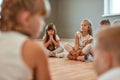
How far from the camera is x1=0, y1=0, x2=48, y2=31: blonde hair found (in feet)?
2.36

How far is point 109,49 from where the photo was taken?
63 centimetres

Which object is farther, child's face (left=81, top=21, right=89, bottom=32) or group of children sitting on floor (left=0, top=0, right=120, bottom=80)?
child's face (left=81, top=21, right=89, bottom=32)

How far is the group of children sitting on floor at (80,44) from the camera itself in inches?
144

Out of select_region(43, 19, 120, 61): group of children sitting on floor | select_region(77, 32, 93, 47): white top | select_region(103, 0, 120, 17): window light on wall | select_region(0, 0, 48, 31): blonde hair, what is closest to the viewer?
select_region(0, 0, 48, 31): blonde hair

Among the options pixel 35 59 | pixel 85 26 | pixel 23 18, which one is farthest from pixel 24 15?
pixel 85 26

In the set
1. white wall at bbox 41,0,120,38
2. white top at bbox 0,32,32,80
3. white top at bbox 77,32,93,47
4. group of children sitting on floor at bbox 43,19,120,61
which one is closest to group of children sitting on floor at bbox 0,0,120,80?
white top at bbox 0,32,32,80

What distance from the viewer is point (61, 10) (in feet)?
23.4

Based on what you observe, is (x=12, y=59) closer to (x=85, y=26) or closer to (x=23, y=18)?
(x=23, y=18)

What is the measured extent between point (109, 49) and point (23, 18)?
28 centimetres

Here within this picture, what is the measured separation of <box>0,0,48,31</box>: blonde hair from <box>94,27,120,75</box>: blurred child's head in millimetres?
Result: 210

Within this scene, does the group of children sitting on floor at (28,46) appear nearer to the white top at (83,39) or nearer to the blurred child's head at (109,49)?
the blurred child's head at (109,49)

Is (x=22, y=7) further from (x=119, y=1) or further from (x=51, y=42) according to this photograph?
(x=119, y=1)

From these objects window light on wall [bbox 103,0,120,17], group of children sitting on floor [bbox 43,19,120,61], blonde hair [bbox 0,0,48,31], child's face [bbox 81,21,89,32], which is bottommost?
group of children sitting on floor [bbox 43,19,120,61]

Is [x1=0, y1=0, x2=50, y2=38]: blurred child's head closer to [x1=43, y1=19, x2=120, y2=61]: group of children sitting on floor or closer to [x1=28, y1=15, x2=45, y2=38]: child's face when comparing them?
[x1=28, y1=15, x2=45, y2=38]: child's face
